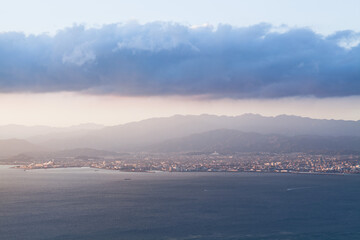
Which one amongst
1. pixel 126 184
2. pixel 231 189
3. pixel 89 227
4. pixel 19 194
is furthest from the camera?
pixel 126 184

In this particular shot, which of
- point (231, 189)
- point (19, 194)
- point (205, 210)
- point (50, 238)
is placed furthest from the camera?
point (231, 189)

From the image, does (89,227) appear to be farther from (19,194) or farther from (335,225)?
(19,194)

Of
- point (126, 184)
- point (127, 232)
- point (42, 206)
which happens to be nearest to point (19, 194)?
point (42, 206)

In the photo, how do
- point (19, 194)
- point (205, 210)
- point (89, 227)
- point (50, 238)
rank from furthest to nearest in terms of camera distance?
1. point (19, 194)
2. point (205, 210)
3. point (89, 227)
4. point (50, 238)

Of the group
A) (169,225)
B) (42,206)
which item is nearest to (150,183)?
(42,206)

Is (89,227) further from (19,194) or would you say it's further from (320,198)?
(320,198)

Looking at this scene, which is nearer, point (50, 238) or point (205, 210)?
point (50, 238)

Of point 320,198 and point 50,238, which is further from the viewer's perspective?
Answer: point 320,198
